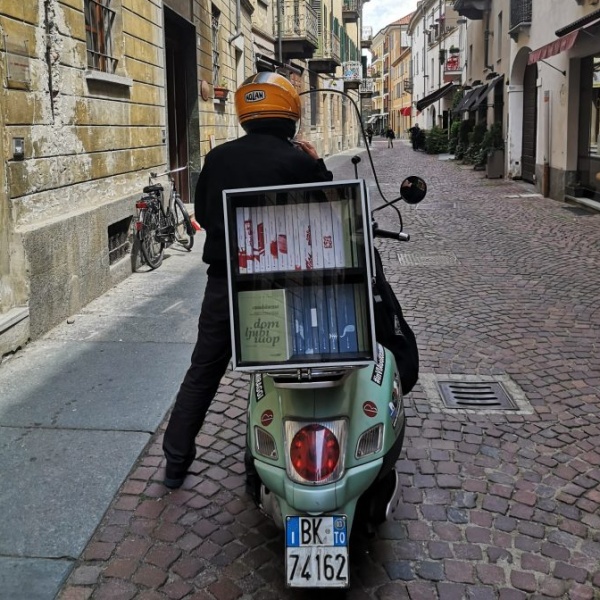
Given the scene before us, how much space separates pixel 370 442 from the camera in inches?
105

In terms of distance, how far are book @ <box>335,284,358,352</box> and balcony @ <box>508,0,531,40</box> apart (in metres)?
18.4

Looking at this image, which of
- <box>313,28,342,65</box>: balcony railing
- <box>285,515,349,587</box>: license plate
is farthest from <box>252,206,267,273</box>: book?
<box>313,28,342,65</box>: balcony railing

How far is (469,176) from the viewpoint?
22844 millimetres

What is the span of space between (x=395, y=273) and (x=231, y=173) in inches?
228

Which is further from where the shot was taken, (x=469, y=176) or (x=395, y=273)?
(x=469, y=176)

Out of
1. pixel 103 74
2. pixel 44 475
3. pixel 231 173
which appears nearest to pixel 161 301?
pixel 103 74

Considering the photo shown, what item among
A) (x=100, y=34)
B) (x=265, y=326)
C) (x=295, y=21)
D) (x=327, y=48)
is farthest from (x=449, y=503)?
(x=327, y=48)

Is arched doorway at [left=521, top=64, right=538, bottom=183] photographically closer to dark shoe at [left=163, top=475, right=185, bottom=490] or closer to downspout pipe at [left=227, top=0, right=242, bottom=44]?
downspout pipe at [left=227, top=0, right=242, bottom=44]

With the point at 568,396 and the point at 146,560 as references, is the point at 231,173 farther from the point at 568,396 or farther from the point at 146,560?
the point at 568,396

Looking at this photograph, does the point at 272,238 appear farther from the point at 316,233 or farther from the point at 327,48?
the point at 327,48

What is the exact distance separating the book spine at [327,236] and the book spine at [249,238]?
10.1 inches

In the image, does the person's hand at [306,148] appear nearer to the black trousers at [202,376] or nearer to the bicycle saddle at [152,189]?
the black trousers at [202,376]

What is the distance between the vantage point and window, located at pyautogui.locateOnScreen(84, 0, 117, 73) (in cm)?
757

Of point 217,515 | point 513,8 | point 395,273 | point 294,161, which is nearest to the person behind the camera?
point 294,161
